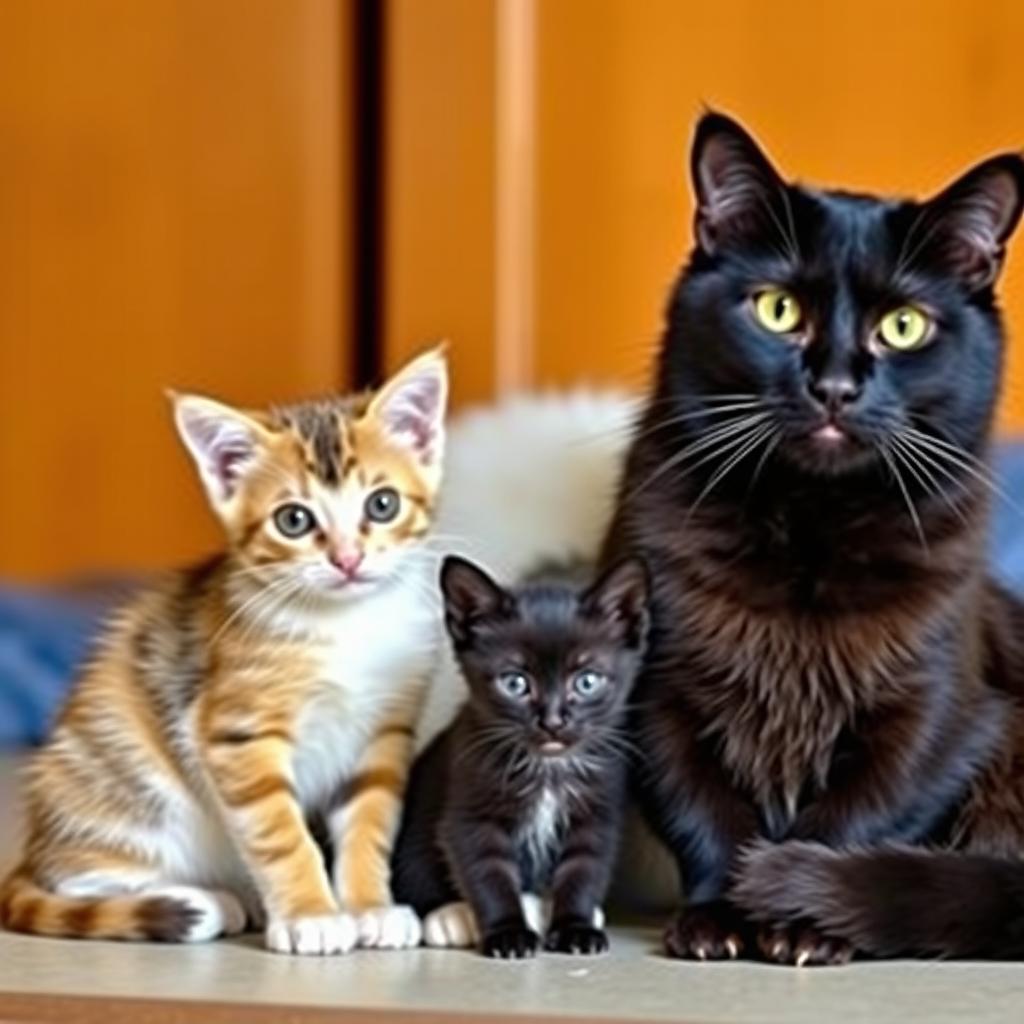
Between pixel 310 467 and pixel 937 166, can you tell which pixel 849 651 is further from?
pixel 937 166

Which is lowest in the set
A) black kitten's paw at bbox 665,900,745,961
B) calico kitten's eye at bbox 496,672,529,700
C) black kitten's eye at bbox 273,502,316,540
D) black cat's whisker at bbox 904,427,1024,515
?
black kitten's paw at bbox 665,900,745,961

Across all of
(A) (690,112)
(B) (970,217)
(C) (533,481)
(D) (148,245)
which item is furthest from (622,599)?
(D) (148,245)

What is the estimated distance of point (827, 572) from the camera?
4.19 ft

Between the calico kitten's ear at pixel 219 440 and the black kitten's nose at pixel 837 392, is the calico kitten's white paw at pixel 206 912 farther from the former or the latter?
the black kitten's nose at pixel 837 392

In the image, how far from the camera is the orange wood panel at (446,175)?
208cm

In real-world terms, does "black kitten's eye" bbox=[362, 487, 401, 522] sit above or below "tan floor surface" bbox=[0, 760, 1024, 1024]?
above

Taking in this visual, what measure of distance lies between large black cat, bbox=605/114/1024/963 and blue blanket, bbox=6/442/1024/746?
919mm

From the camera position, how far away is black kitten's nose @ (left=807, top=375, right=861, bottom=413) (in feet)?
3.97

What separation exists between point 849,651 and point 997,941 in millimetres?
160

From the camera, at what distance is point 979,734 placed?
4.24ft

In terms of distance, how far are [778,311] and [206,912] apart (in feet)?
1.40

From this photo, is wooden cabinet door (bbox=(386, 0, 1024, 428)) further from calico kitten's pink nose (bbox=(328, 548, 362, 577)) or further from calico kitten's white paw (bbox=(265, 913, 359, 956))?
calico kitten's white paw (bbox=(265, 913, 359, 956))

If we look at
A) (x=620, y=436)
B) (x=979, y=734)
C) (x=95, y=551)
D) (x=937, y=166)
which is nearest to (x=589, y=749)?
(x=979, y=734)

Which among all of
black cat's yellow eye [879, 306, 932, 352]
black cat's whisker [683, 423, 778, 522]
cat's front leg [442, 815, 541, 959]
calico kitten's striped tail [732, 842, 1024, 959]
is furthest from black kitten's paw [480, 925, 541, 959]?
black cat's yellow eye [879, 306, 932, 352]
